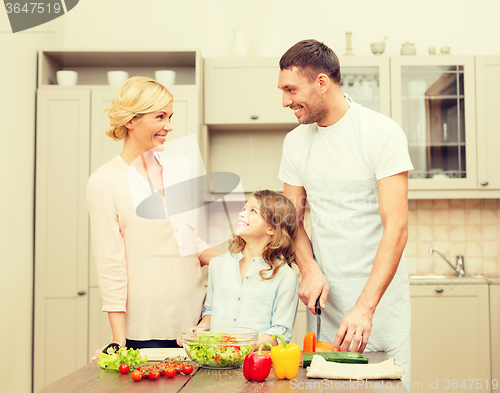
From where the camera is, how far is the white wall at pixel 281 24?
314 cm

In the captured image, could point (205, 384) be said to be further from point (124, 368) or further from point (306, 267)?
point (306, 267)

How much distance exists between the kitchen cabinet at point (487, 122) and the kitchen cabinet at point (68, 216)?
5.52 ft

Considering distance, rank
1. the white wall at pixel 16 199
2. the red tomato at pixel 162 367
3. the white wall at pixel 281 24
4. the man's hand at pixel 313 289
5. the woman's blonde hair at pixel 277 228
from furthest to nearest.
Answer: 1. the white wall at pixel 281 24
2. the white wall at pixel 16 199
3. the woman's blonde hair at pixel 277 228
4. the man's hand at pixel 313 289
5. the red tomato at pixel 162 367

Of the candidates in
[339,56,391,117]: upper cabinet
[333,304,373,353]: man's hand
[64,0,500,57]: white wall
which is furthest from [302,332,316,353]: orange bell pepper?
[64,0,500,57]: white wall

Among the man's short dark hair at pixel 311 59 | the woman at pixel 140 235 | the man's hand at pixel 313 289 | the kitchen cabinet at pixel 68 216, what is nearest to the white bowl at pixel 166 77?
the kitchen cabinet at pixel 68 216

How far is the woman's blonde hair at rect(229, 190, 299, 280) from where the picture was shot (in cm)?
158

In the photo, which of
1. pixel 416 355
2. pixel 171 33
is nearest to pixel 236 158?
pixel 171 33

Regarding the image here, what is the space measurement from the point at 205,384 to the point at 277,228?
69 cm

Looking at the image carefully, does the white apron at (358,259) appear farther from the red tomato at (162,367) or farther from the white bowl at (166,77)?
the white bowl at (166,77)

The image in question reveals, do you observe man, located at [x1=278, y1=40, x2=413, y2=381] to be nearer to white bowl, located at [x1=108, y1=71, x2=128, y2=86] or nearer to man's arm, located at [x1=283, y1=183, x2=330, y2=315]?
man's arm, located at [x1=283, y1=183, x2=330, y2=315]

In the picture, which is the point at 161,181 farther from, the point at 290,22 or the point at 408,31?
the point at 408,31

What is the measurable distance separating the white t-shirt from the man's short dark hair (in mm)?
172

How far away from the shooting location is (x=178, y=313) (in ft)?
4.81

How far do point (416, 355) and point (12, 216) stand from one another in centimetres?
236
